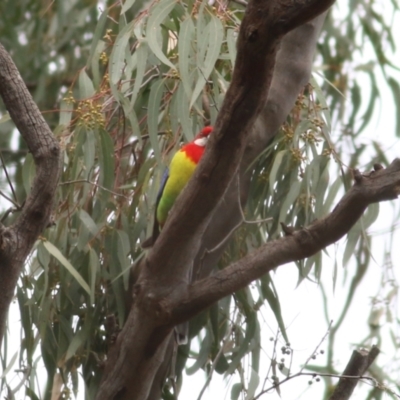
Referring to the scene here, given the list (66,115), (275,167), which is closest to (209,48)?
(275,167)

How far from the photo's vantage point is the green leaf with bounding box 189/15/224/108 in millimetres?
1885

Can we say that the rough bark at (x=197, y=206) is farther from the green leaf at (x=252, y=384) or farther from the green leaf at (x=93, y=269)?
the green leaf at (x=252, y=384)

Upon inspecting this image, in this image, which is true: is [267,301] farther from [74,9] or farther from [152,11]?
[74,9]

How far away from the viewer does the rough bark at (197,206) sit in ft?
4.61

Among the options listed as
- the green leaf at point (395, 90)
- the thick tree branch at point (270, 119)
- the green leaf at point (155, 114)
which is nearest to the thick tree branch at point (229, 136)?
the thick tree branch at point (270, 119)

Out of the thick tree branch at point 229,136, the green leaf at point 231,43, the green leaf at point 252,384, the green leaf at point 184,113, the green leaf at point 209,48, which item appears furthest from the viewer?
the green leaf at point 252,384

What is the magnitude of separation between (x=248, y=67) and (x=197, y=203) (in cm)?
32

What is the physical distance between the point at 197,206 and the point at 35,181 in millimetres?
328

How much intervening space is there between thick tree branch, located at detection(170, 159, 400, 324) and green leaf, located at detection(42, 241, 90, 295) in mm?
403

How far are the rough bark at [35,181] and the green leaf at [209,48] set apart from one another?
1.38 ft

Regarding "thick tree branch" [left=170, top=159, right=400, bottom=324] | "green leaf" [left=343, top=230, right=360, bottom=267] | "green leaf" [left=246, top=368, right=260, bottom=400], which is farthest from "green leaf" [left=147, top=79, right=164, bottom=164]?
"green leaf" [left=246, top=368, right=260, bottom=400]

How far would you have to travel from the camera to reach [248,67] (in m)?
1.45

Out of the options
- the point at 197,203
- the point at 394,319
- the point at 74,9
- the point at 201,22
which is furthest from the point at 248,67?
the point at 74,9

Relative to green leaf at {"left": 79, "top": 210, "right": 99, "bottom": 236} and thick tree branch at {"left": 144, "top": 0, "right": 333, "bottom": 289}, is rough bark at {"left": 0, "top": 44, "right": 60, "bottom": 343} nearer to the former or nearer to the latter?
thick tree branch at {"left": 144, "top": 0, "right": 333, "bottom": 289}
